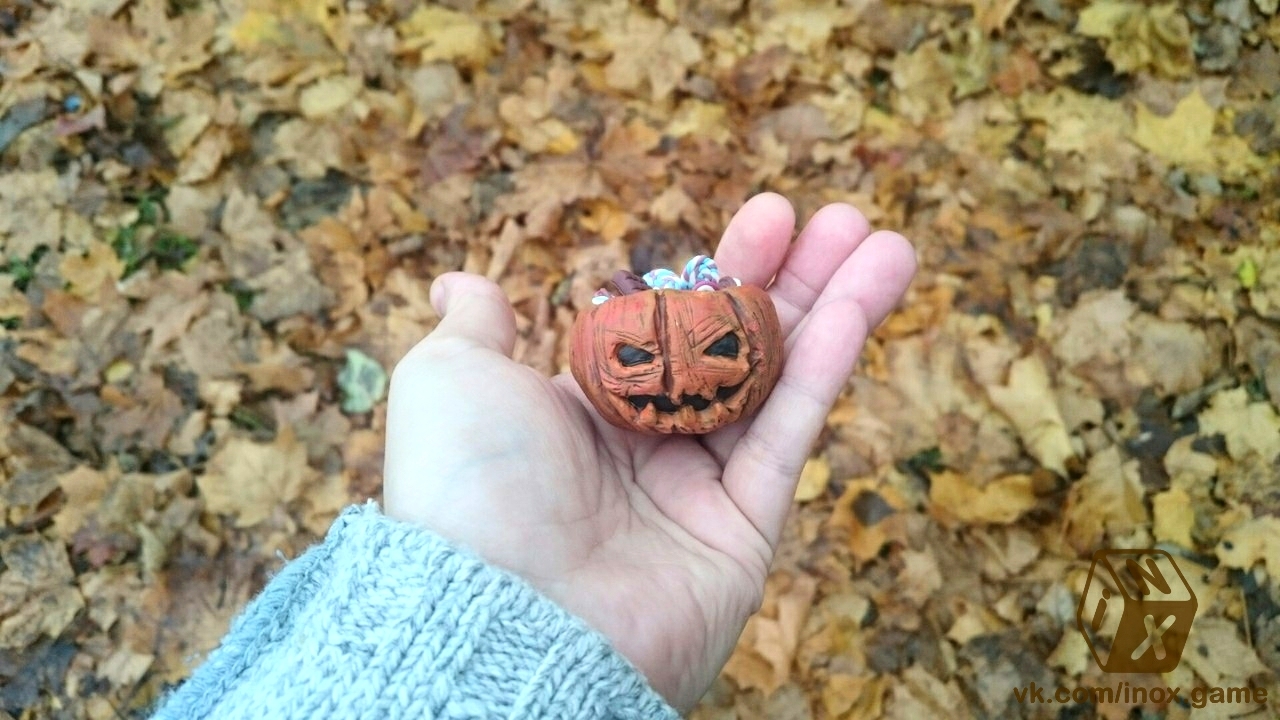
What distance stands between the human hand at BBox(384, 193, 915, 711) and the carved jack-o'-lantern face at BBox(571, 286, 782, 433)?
22 cm

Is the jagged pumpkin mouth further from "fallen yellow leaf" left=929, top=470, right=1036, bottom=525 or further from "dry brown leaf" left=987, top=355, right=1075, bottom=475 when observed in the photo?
"dry brown leaf" left=987, top=355, right=1075, bottom=475

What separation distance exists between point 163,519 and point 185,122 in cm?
203

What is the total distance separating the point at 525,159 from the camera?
15.1 ft

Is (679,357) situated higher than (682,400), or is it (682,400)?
(679,357)

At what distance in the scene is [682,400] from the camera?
259 centimetres

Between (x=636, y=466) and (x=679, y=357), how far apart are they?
0.62m

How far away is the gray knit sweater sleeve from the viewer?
77.1 inches

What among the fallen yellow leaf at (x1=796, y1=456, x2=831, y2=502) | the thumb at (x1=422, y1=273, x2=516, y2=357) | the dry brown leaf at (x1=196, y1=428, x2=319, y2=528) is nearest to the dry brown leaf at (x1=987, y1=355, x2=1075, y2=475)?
the fallen yellow leaf at (x1=796, y1=456, x2=831, y2=502)

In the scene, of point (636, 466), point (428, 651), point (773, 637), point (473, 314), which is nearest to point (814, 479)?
point (773, 637)

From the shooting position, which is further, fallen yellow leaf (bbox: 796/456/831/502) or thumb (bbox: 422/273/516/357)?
fallen yellow leaf (bbox: 796/456/831/502)

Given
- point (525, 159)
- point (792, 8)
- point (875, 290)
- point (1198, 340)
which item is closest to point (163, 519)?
point (525, 159)

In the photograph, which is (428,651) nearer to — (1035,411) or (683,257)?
(683,257)

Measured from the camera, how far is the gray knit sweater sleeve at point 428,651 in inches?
77.1

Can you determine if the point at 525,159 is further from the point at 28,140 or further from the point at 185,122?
the point at 28,140
